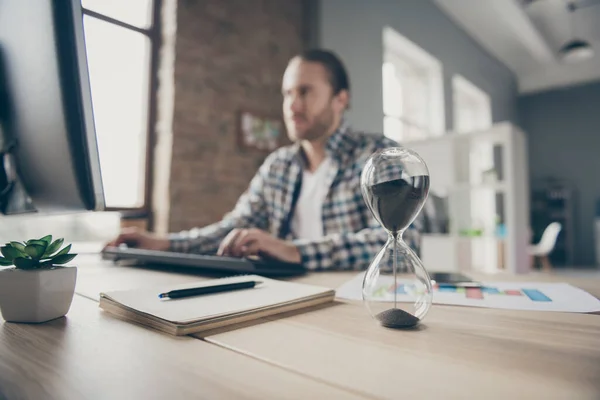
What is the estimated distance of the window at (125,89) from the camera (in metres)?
2.36

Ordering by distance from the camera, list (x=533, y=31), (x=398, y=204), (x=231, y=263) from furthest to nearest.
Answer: (x=533, y=31)
(x=231, y=263)
(x=398, y=204)

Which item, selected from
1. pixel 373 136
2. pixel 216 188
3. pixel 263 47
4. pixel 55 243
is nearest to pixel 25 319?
pixel 55 243

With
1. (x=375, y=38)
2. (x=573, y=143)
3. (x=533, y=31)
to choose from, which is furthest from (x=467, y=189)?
(x=573, y=143)

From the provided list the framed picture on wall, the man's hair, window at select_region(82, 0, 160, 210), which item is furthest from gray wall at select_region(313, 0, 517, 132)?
the man's hair

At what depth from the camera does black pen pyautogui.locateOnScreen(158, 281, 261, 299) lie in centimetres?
56

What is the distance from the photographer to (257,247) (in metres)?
0.94

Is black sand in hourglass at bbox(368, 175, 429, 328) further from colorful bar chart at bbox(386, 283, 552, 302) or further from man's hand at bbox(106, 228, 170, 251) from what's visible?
man's hand at bbox(106, 228, 170, 251)

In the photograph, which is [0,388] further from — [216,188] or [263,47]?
[263,47]

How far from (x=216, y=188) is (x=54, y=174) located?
80.9 inches

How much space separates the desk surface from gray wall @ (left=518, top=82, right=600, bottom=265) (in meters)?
8.37

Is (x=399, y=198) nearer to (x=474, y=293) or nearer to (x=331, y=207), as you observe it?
(x=474, y=293)

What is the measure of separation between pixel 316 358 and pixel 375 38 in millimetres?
3858

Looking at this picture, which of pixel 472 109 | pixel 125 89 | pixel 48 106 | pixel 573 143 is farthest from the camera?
pixel 573 143

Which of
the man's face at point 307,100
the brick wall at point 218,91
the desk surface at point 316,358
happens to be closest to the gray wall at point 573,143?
the brick wall at point 218,91
